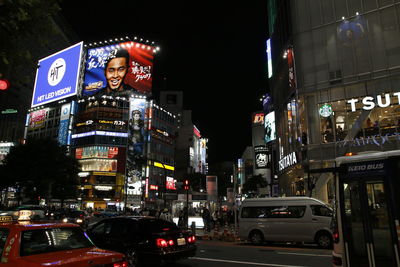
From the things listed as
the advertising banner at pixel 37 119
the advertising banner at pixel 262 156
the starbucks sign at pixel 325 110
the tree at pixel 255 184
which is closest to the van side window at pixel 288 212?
the starbucks sign at pixel 325 110

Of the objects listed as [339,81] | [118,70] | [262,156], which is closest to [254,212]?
[339,81]

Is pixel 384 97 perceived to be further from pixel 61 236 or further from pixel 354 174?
pixel 61 236

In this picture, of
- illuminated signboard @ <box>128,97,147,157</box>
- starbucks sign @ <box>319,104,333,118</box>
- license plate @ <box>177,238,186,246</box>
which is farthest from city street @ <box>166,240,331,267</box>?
illuminated signboard @ <box>128,97,147,157</box>

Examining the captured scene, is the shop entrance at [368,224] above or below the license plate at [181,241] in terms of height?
above

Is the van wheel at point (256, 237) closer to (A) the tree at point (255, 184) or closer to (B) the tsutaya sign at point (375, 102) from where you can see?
(B) the tsutaya sign at point (375, 102)

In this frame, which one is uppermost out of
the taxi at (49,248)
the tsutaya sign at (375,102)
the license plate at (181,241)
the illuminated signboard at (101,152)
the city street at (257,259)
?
the illuminated signboard at (101,152)

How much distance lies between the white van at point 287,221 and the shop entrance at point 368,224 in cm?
955

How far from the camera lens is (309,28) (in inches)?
1126

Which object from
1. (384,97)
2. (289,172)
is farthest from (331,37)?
(289,172)

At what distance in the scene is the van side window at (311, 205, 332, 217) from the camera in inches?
617

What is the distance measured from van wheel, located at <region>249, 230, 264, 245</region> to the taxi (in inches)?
488

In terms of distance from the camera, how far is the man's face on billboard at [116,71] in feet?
254

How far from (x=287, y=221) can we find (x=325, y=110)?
1379cm

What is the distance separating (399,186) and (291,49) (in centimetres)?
2598
